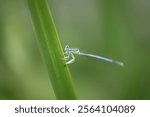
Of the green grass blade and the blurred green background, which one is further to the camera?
the blurred green background

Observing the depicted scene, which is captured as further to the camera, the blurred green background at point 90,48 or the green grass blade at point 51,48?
the blurred green background at point 90,48

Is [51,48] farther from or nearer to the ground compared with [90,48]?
farther from the ground

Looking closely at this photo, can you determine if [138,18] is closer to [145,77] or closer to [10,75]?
[145,77]

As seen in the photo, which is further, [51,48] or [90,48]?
[90,48]
